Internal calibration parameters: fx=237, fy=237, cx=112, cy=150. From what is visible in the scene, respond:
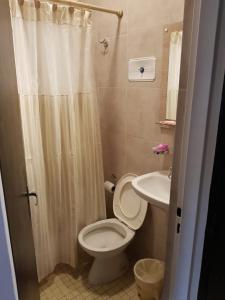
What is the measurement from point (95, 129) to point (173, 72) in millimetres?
742

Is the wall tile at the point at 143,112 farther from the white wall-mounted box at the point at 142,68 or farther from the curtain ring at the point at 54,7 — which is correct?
the curtain ring at the point at 54,7

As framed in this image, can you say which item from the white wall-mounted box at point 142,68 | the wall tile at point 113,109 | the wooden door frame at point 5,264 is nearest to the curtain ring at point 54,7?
the white wall-mounted box at point 142,68

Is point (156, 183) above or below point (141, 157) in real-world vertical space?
below

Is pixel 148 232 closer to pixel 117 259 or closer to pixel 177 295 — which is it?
pixel 117 259

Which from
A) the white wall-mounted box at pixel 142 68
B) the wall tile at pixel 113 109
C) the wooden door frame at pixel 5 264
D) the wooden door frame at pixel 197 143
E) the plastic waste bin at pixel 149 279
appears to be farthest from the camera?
the wall tile at pixel 113 109

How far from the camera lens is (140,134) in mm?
1909

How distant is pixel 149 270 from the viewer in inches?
70.2

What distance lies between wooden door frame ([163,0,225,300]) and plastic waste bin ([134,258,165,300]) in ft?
2.20

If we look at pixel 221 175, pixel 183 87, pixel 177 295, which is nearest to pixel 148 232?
pixel 177 295

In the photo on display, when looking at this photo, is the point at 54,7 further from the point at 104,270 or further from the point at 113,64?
the point at 104,270

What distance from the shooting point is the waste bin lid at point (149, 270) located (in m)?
1.66

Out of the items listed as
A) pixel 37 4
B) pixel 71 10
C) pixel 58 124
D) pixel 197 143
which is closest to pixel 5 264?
pixel 197 143

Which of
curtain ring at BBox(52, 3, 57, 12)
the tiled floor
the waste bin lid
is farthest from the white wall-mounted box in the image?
the tiled floor

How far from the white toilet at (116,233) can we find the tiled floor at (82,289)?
59mm
